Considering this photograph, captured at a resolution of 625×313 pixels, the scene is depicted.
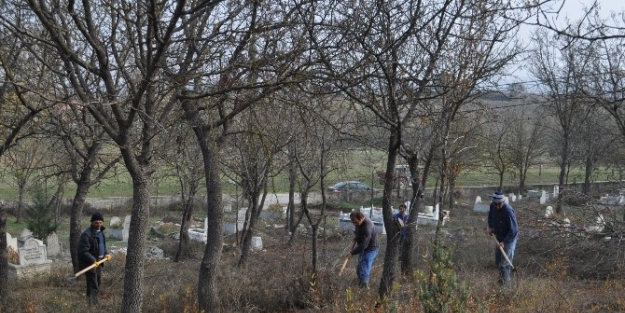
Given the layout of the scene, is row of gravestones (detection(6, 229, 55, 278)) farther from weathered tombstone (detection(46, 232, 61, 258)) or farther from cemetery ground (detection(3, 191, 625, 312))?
weathered tombstone (detection(46, 232, 61, 258))

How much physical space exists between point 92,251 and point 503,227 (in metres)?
6.13

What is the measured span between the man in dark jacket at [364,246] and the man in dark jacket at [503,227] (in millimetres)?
1706

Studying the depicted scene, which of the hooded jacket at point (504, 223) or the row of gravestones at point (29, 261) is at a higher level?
the hooded jacket at point (504, 223)

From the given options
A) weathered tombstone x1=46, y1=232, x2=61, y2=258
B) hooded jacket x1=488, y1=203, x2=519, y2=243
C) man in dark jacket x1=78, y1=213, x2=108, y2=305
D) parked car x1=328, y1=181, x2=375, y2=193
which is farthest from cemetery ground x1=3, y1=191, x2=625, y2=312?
parked car x1=328, y1=181, x2=375, y2=193

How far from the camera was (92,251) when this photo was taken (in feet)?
31.6

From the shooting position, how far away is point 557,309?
648 cm

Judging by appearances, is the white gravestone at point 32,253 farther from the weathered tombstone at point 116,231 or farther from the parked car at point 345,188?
the parked car at point 345,188

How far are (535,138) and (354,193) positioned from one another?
1024 cm

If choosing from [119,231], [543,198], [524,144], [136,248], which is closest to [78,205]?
[136,248]

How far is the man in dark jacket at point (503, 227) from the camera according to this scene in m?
8.70

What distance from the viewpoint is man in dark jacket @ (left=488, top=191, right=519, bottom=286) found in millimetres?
8703

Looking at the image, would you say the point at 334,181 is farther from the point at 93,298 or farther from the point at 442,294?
the point at 442,294

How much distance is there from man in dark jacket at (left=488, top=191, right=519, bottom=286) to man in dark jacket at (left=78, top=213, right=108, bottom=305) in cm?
580

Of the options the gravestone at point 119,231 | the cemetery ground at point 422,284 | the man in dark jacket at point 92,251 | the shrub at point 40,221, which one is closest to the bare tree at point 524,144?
the cemetery ground at point 422,284
